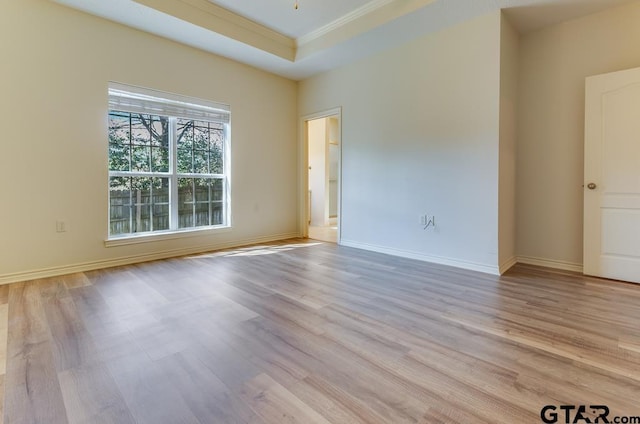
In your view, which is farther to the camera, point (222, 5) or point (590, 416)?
point (222, 5)

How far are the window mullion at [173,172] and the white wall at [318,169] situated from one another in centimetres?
345

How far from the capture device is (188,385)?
142cm

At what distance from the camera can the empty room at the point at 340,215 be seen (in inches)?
57.1

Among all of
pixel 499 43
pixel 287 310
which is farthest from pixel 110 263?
pixel 499 43

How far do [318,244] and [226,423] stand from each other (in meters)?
3.69

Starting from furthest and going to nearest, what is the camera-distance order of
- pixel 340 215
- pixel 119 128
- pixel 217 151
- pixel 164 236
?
pixel 340 215
pixel 217 151
pixel 164 236
pixel 119 128

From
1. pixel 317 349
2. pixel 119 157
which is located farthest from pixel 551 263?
pixel 119 157

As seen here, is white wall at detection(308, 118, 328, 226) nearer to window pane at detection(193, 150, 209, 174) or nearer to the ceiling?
the ceiling

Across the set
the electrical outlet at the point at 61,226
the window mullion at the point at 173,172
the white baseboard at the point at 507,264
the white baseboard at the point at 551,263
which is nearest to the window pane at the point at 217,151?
the window mullion at the point at 173,172

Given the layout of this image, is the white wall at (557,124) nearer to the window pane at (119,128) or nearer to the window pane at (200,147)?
the window pane at (200,147)

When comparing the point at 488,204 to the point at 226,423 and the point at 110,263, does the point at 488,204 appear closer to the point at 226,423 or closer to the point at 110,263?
the point at 226,423

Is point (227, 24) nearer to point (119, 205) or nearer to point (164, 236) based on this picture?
point (119, 205)

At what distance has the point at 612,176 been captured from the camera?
2.98 metres

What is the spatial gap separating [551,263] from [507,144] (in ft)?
4.72
